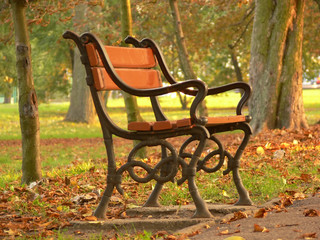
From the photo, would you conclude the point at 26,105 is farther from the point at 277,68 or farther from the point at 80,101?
the point at 80,101

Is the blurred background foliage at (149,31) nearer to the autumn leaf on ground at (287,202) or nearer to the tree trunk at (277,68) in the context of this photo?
the tree trunk at (277,68)

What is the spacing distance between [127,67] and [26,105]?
1851 mm

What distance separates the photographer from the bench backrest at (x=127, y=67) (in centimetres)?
496

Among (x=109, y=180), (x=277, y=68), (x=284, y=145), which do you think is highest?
(x=277, y=68)

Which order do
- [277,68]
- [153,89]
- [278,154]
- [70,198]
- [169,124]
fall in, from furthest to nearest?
1. [277,68]
2. [278,154]
3. [70,198]
4. [153,89]
5. [169,124]

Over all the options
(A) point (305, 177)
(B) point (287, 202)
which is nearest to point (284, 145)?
(A) point (305, 177)

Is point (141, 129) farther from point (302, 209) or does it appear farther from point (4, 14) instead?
point (4, 14)

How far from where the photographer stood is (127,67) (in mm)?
5410

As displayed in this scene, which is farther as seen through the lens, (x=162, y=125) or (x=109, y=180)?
(x=109, y=180)

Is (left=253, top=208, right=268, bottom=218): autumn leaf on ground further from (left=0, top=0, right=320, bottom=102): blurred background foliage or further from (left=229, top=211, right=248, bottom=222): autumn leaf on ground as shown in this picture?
(left=0, top=0, right=320, bottom=102): blurred background foliage

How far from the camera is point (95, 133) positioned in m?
19.7

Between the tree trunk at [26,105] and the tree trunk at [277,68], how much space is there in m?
5.56

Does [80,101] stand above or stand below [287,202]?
below

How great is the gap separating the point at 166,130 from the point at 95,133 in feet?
50.0
